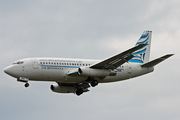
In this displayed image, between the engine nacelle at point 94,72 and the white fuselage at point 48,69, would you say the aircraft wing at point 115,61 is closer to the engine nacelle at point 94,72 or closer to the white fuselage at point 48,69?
the engine nacelle at point 94,72

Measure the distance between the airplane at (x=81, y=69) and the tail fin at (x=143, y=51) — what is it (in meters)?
1.52

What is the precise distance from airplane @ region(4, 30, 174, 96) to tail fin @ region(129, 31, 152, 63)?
1522 mm

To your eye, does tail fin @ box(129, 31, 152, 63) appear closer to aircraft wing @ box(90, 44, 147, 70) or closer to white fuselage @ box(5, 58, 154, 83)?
aircraft wing @ box(90, 44, 147, 70)

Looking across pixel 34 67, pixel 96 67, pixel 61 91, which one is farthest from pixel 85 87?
pixel 34 67

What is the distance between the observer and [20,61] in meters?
48.2

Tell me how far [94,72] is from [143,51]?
1236 cm

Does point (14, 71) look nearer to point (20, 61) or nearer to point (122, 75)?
point (20, 61)

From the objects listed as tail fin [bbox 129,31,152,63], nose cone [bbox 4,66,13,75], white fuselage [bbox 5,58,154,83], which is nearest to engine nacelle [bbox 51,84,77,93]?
white fuselage [bbox 5,58,154,83]

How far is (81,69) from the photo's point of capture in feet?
158

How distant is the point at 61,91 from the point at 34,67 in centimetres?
928

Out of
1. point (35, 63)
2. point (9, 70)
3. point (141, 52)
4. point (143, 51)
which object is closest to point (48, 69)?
point (35, 63)

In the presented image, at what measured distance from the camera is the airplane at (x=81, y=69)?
47.6m

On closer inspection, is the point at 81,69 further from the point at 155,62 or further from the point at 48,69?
the point at 155,62

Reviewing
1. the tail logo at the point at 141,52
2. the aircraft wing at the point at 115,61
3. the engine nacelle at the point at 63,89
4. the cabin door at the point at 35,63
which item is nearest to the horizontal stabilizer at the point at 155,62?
the tail logo at the point at 141,52
